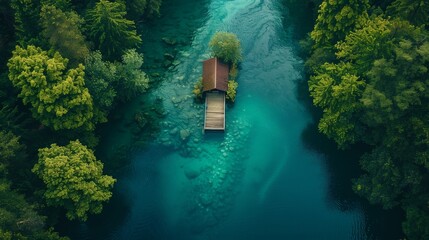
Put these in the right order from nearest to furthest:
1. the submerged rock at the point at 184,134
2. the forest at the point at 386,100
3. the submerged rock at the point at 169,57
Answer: the forest at the point at 386,100 → the submerged rock at the point at 184,134 → the submerged rock at the point at 169,57

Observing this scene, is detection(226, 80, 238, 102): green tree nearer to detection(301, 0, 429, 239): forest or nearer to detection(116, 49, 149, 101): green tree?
detection(116, 49, 149, 101): green tree

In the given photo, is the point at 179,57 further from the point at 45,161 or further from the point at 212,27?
the point at 45,161

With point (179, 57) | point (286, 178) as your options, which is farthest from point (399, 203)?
point (179, 57)

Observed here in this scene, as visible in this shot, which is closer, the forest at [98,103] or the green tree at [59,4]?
the forest at [98,103]

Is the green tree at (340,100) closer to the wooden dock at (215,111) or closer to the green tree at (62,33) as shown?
the wooden dock at (215,111)

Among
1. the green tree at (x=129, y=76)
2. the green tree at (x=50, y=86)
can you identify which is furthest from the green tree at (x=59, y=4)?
the green tree at (x=129, y=76)

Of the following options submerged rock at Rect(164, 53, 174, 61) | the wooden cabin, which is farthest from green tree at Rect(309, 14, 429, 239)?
submerged rock at Rect(164, 53, 174, 61)
